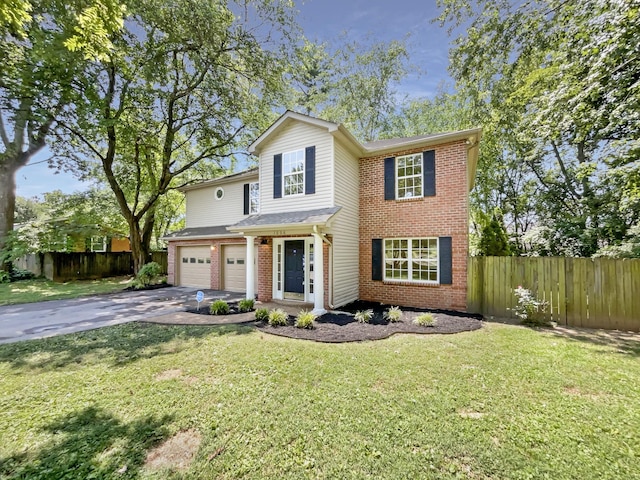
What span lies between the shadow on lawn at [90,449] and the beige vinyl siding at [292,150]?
23.4 feet

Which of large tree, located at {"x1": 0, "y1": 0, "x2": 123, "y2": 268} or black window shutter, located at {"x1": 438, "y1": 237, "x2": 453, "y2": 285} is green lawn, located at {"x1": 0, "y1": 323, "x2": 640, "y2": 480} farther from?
large tree, located at {"x1": 0, "y1": 0, "x2": 123, "y2": 268}

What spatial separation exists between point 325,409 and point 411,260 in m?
6.91

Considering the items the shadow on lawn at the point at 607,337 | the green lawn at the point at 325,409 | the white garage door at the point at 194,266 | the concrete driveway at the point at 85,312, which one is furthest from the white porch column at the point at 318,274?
the white garage door at the point at 194,266

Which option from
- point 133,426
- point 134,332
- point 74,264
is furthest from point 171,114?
point 133,426

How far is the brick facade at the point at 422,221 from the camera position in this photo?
857 cm

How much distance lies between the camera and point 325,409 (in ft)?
10.9

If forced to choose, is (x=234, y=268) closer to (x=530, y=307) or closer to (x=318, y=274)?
(x=318, y=274)

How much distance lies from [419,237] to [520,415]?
21.0 ft

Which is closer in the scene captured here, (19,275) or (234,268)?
(234,268)

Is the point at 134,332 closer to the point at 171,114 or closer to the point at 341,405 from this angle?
the point at 341,405

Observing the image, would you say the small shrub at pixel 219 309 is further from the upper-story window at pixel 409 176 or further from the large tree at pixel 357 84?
the large tree at pixel 357 84

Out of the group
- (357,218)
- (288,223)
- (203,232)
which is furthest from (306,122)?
(203,232)

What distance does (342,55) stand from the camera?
2131cm

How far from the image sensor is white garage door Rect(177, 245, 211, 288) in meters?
13.9
